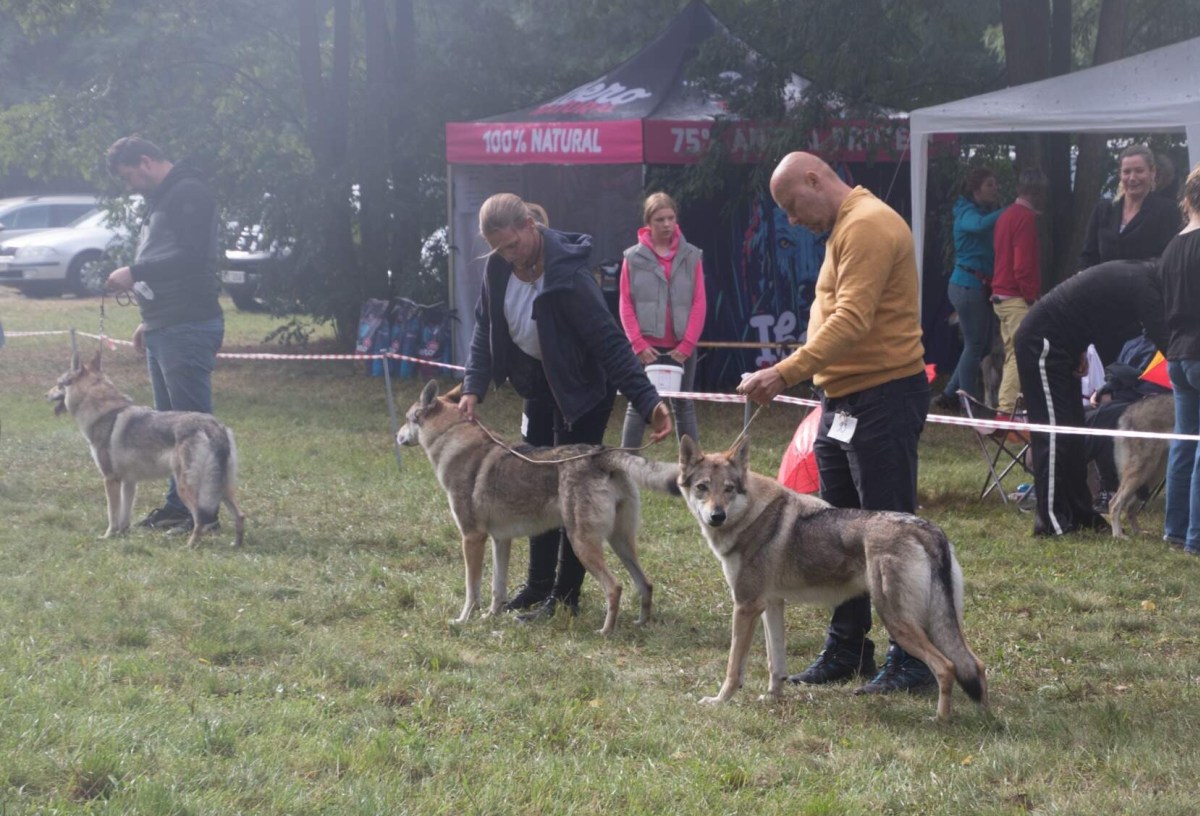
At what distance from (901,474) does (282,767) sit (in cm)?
239

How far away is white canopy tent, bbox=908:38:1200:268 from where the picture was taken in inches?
344

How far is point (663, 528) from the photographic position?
25.6 ft

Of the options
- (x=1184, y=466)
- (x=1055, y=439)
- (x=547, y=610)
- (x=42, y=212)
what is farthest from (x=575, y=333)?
(x=42, y=212)

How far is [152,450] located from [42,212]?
21.0 meters

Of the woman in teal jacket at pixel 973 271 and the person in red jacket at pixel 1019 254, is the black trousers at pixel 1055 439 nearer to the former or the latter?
the person in red jacket at pixel 1019 254

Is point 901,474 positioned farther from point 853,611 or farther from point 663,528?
point 663,528

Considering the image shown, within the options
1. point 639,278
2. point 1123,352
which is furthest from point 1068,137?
point 639,278

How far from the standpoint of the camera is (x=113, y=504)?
766cm

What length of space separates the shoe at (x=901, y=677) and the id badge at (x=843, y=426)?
82cm

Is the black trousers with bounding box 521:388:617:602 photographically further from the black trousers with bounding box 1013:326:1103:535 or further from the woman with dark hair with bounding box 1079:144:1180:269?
the woman with dark hair with bounding box 1079:144:1180:269

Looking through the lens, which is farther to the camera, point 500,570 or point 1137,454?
point 1137,454

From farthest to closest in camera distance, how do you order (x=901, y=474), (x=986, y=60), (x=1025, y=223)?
(x=986, y=60) < (x=1025, y=223) < (x=901, y=474)

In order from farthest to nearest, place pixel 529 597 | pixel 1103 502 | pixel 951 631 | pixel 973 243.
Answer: pixel 973 243 → pixel 1103 502 → pixel 529 597 → pixel 951 631

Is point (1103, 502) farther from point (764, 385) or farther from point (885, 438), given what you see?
point (764, 385)
